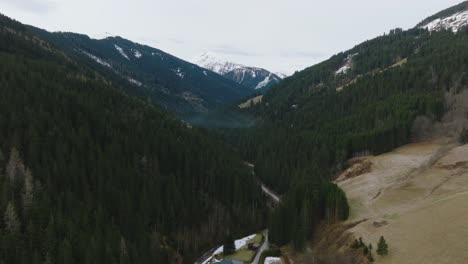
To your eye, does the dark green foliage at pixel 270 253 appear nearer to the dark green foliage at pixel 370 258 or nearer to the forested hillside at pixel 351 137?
the forested hillside at pixel 351 137

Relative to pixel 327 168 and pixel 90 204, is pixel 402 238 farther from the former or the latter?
pixel 327 168

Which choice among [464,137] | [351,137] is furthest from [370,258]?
[351,137]

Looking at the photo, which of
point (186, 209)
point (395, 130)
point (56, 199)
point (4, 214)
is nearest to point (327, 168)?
point (395, 130)

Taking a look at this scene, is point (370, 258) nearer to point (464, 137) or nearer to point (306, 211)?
point (306, 211)

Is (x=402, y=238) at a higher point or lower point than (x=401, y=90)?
lower

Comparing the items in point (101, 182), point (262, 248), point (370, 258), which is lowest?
point (262, 248)
